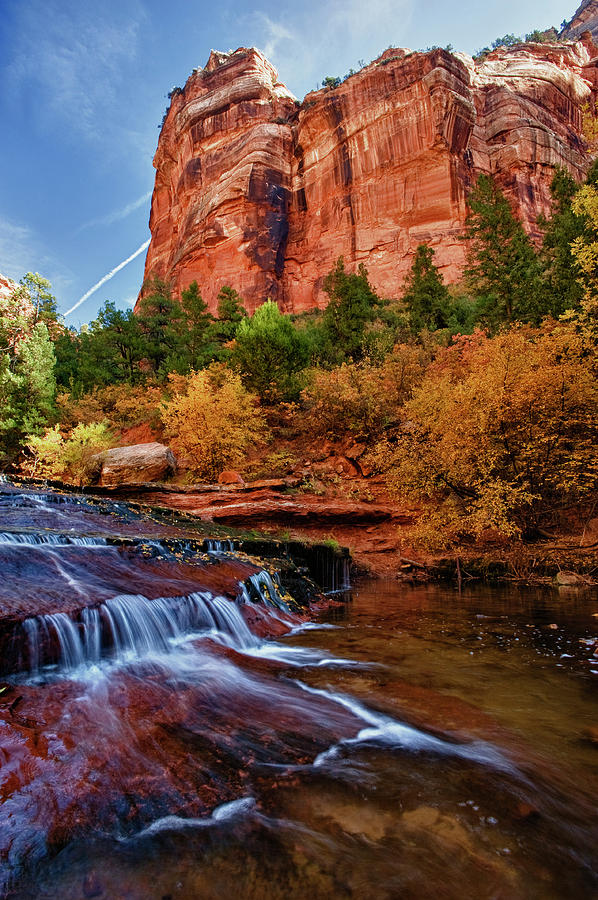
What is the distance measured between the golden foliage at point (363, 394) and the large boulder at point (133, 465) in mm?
6541

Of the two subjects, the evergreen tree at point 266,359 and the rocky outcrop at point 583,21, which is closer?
the evergreen tree at point 266,359

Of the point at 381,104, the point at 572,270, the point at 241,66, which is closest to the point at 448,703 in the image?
the point at 572,270

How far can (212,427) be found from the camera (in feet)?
55.8

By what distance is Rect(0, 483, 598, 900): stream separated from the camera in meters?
1.82

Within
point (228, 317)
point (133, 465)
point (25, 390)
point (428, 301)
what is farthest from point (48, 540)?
point (428, 301)

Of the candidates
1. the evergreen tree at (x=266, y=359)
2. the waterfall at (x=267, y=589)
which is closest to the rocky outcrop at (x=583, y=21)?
the evergreen tree at (x=266, y=359)

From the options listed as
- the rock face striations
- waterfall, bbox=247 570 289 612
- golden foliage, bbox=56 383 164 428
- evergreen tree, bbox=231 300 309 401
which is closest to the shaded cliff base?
waterfall, bbox=247 570 289 612

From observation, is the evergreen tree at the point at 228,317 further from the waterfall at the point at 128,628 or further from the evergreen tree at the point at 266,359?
the waterfall at the point at 128,628

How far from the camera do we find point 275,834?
2031mm

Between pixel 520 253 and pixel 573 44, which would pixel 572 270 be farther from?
pixel 573 44

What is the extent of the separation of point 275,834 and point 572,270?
21579mm

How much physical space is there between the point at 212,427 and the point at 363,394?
21.0 feet

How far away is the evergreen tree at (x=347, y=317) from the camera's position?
23.9 metres

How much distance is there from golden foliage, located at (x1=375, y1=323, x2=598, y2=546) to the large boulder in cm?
942
